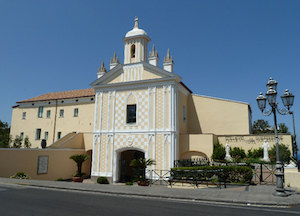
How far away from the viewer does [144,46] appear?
2556 cm

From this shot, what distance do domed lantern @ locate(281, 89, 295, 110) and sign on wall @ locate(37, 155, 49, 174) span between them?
67.7 ft

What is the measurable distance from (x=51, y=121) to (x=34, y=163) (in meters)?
12.1

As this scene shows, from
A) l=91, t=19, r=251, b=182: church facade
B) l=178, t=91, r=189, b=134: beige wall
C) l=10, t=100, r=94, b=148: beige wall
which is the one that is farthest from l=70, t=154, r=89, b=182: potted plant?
l=178, t=91, r=189, b=134: beige wall

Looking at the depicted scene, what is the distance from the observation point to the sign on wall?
22.6 m

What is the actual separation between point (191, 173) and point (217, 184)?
220cm

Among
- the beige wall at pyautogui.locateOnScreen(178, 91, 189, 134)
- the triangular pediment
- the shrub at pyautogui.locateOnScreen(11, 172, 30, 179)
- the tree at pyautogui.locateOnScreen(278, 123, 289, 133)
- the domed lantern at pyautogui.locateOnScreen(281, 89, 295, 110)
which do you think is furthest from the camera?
the tree at pyautogui.locateOnScreen(278, 123, 289, 133)

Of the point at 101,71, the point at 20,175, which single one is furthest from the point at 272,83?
the point at 20,175

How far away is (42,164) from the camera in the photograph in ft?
75.3

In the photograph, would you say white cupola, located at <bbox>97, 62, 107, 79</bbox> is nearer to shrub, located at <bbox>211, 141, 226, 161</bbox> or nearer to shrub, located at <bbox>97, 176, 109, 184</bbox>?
shrub, located at <bbox>97, 176, 109, 184</bbox>

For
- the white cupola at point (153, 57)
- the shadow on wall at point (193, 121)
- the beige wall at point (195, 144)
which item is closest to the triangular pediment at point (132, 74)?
the white cupola at point (153, 57)

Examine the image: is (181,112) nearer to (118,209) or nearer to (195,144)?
(195,144)

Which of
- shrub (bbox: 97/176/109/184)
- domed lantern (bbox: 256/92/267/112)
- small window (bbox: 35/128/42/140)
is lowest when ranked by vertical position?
shrub (bbox: 97/176/109/184)

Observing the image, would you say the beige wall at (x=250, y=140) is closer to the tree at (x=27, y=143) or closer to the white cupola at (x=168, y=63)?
the white cupola at (x=168, y=63)

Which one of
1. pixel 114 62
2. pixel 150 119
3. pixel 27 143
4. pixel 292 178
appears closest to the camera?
pixel 292 178
